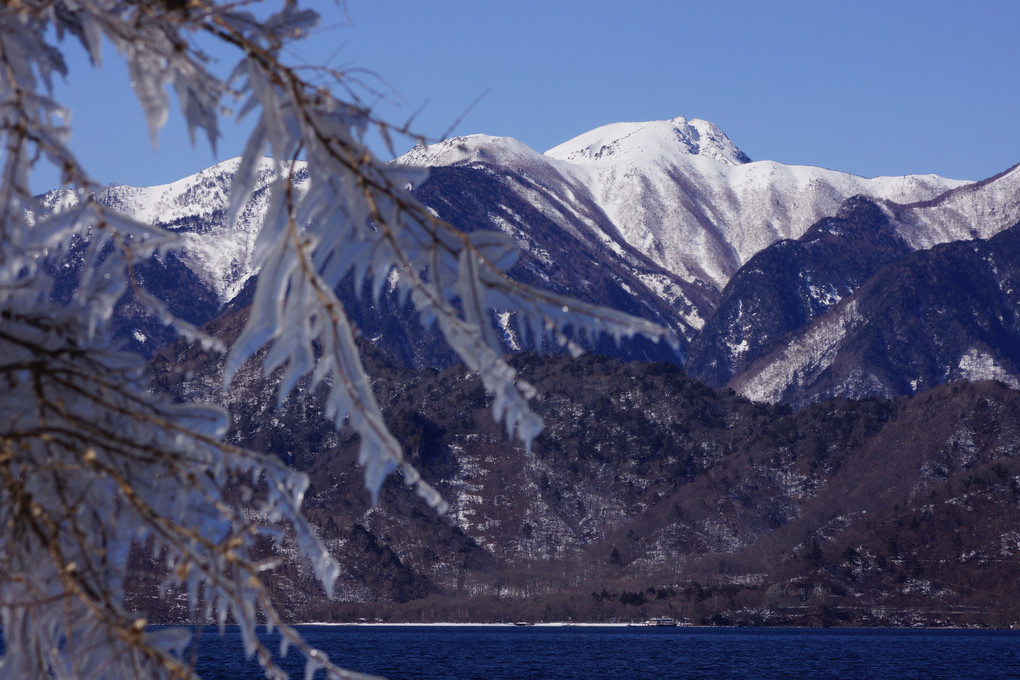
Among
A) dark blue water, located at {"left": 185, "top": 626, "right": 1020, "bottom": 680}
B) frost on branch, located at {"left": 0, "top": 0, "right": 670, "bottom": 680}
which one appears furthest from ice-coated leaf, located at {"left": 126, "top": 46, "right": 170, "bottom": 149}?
dark blue water, located at {"left": 185, "top": 626, "right": 1020, "bottom": 680}

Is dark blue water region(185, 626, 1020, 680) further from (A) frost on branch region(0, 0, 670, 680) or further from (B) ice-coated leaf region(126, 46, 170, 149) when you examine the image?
(B) ice-coated leaf region(126, 46, 170, 149)

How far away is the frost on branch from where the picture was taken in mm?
5668

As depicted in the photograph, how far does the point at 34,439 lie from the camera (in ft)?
20.9

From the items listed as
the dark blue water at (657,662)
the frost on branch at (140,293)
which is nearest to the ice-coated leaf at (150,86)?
the frost on branch at (140,293)

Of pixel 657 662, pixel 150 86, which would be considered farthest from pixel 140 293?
pixel 657 662

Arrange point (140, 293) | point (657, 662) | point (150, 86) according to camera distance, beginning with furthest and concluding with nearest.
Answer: point (657, 662) → point (140, 293) → point (150, 86)

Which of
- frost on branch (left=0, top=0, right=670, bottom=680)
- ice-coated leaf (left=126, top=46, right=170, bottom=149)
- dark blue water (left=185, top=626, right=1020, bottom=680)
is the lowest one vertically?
dark blue water (left=185, top=626, right=1020, bottom=680)

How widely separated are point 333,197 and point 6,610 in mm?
2904

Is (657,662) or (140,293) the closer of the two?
(140,293)

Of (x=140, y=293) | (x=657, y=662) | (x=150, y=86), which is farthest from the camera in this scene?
(x=657, y=662)

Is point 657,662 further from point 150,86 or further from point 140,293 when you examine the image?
point 150,86

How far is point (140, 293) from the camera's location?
6883 millimetres

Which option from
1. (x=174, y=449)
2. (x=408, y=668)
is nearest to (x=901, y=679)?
(x=408, y=668)

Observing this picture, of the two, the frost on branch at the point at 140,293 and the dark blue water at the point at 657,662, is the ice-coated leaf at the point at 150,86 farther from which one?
the dark blue water at the point at 657,662
